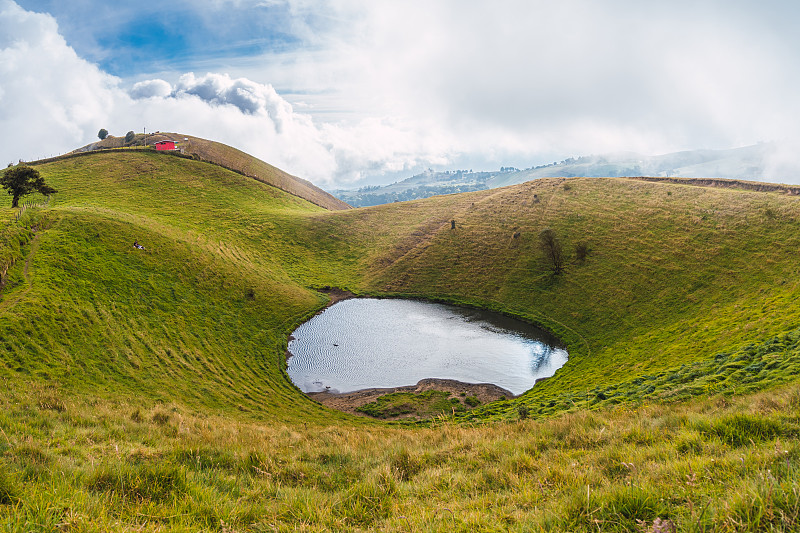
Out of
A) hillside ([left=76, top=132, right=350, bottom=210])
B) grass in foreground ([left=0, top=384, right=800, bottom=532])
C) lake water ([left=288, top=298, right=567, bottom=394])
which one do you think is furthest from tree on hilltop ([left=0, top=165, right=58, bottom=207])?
hillside ([left=76, top=132, right=350, bottom=210])

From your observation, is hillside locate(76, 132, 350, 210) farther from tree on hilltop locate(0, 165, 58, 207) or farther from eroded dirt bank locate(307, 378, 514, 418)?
eroded dirt bank locate(307, 378, 514, 418)

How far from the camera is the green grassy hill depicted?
4.36m

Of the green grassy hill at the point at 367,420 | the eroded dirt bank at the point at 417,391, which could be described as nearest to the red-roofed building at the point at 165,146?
the green grassy hill at the point at 367,420

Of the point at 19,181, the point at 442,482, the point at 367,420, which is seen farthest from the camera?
the point at 19,181

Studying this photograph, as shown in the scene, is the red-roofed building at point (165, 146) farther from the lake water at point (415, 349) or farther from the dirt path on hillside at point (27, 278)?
the lake water at point (415, 349)

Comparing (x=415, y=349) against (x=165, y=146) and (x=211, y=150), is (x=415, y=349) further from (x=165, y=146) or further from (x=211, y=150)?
(x=211, y=150)

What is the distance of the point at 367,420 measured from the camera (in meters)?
26.4

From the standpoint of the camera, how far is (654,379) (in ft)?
68.1

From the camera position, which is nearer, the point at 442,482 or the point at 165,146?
the point at 442,482

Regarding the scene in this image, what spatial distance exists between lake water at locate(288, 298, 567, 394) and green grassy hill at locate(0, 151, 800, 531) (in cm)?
252

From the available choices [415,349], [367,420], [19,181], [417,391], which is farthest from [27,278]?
[415,349]

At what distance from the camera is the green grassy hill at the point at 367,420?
436 centimetres

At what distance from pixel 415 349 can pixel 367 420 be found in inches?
523

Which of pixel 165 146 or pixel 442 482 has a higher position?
pixel 165 146
